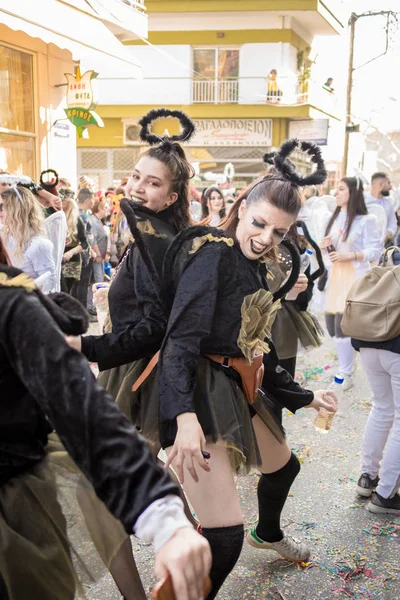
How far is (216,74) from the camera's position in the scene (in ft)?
86.2

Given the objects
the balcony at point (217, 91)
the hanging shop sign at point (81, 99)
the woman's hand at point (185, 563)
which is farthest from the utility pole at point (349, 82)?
the woman's hand at point (185, 563)

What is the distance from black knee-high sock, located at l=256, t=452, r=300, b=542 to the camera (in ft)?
9.71

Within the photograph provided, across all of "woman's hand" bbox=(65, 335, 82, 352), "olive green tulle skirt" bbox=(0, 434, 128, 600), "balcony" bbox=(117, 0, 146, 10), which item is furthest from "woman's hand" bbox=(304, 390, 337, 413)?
"balcony" bbox=(117, 0, 146, 10)

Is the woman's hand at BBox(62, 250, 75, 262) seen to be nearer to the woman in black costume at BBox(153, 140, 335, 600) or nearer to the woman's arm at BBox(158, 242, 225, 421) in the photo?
the woman in black costume at BBox(153, 140, 335, 600)

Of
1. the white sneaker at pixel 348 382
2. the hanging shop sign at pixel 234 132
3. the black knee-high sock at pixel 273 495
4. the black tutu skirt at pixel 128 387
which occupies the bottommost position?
the white sneaker at pixel 348 382

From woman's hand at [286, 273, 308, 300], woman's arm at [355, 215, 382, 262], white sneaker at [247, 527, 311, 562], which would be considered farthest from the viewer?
woman's arm at [355, 215, 382, 262]

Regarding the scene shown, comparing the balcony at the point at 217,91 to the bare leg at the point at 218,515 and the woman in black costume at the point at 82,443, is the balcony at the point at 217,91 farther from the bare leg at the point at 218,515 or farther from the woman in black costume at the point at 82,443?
the woman in black costume at the point at 82,443

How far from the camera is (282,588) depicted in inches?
124

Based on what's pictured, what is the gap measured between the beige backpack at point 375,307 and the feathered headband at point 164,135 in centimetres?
142

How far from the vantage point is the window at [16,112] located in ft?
32.9

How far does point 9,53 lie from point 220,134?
16.6 m

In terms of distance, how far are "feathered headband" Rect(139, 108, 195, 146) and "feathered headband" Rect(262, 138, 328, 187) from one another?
68cm

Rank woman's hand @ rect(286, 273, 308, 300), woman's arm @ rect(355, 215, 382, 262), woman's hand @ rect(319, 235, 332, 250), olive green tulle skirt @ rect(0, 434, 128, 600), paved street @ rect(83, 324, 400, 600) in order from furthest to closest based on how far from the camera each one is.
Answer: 1. woman's hand @ rect(319, 235, 332, 250)
2. woman's arm @ rect(355, 215, 382, 262)
3. woman's hand @ rect(286, 273, 308, 300)
4. paved street @ rect(83, 324, 400, 600)
5. olive green tulle skirt @ rect(0, 434, 128, 600)

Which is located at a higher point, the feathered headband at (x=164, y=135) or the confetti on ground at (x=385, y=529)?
the feathered headband at (x=164, y=135)
